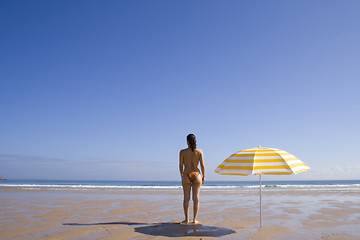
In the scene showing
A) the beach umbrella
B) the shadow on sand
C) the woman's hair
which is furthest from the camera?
the woman's hair

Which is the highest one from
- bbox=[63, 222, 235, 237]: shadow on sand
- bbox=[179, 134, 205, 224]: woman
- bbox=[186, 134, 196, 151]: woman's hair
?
bbox=[186, 134, 196, 151]: woman's hair

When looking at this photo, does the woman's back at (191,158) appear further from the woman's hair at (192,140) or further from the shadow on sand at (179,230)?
the shadow on sand at (179,230)

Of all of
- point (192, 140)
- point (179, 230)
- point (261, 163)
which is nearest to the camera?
point (261, 163)

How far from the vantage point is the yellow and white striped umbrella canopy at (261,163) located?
4.74 m

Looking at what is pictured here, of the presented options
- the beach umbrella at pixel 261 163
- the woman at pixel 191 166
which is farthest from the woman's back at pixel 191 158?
the beach umbrella at pixel 261 163

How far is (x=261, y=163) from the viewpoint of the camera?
4.87 metres

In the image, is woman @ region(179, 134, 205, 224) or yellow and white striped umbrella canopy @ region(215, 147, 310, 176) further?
woman @ region(179, 134, 205, 224)

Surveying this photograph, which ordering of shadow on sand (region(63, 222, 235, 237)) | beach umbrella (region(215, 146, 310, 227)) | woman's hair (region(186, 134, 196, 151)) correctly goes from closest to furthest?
beach umbrella (region(215, 146, 310, 227))
shadow on sand (region(63, 222, 235, 237))
woman's hair (region(186, 134, 196, 151))

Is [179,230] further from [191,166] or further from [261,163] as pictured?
[261,163]

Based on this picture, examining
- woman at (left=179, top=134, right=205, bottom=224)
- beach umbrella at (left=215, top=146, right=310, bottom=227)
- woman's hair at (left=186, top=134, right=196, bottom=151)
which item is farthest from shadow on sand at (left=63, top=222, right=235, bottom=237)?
woman's hair at (left=186, top=134, right=196, bottom=151)

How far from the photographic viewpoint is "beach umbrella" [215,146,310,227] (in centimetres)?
474

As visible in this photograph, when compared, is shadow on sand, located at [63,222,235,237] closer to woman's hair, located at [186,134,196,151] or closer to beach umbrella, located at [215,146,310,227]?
beach umbrella, located at [215,146,310,227]

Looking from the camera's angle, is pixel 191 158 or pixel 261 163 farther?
pixel 191 158

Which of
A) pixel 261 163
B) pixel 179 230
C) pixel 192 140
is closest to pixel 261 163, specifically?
pixel 261 163
